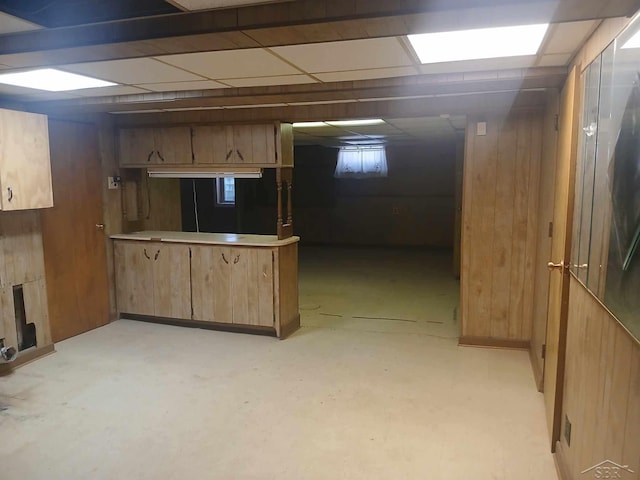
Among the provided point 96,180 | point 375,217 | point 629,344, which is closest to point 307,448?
point 629,344

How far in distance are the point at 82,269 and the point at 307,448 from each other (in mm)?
3046

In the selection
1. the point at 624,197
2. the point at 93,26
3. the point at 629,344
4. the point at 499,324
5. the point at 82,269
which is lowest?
the point at 499,324

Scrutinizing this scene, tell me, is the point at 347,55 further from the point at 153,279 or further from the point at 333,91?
the point at 153,279

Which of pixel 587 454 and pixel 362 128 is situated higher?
pixel 362 128

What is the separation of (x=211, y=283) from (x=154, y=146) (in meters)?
1.50

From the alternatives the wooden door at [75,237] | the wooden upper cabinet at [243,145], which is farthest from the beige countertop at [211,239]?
the wooden upper cabinet at [243,145]

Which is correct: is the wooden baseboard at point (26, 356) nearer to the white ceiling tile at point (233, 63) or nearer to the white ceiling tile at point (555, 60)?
the white ceiling tile at point (233, 63)

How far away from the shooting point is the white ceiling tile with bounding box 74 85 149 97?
3.21m

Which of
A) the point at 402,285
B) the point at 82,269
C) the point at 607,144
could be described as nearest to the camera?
the point at 607,144

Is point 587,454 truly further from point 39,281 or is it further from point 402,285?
point 402,285

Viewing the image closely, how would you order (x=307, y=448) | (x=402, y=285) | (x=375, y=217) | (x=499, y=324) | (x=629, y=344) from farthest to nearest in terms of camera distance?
(x=375, y=217)
(x=402, y=285)
(x=499, y=324)
(x=307, y=448)
(x=629, y=344)

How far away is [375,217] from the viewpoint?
396 inches

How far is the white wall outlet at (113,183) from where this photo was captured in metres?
4.77

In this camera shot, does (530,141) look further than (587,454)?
Yes
